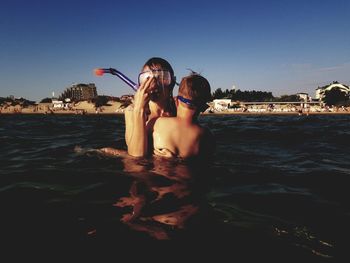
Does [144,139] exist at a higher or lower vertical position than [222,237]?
higher

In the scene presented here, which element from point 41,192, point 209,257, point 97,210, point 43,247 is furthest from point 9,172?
point 209,257

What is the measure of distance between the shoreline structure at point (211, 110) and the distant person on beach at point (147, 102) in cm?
7959

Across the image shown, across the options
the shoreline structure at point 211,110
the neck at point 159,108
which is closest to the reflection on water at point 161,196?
the neck at point 159,108

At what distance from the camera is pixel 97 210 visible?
254cm

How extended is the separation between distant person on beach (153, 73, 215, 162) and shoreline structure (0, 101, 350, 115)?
3155 inches

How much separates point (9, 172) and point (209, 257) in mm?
3460

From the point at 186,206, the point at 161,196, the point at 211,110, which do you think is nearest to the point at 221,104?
the point at 211,110

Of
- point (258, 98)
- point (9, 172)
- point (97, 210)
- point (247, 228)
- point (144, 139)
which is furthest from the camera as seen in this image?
point (258, 98)

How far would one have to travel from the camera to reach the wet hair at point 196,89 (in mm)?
3541

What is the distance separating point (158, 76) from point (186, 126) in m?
0.80

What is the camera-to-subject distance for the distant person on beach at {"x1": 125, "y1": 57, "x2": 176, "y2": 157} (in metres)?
3.59

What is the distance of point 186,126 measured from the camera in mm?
3609

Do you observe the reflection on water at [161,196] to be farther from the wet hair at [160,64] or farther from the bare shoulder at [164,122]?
the wet hair at [160,64]

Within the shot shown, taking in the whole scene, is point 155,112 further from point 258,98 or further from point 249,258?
point 258,98
